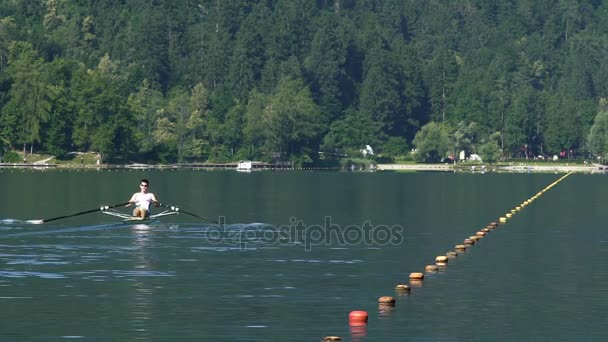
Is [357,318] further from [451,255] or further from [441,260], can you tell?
[451,255]

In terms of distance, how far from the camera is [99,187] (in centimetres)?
15962

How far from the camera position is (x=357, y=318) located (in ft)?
138

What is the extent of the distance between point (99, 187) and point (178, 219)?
2732 inches

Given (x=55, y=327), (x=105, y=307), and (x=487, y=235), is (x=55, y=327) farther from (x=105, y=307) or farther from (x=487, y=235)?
(x=487, y=235)

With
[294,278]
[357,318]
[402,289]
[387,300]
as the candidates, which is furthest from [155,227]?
[357,318]

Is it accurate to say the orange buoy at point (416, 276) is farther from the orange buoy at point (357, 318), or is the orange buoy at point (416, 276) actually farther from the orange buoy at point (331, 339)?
the orange buoy at point (331, 339)

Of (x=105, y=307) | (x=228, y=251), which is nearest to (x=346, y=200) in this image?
(x=228, y=251)

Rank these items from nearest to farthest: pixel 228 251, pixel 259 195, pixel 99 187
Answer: pixel 228 251
pixel 259 195
pixel 99 187

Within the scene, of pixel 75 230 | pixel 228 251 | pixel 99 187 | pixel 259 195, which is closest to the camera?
pixel 228 251

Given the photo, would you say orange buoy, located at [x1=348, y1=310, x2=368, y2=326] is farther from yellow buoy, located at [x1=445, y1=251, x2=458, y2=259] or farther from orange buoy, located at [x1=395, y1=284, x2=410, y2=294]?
yellow buoy, located at [x1=445, y1=251, x2=458, y2=259]

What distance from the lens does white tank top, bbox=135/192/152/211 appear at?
7731 cm

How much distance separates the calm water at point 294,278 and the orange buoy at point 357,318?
39 cm

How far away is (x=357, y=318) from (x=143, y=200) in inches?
1468

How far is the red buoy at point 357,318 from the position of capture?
41.9 m
